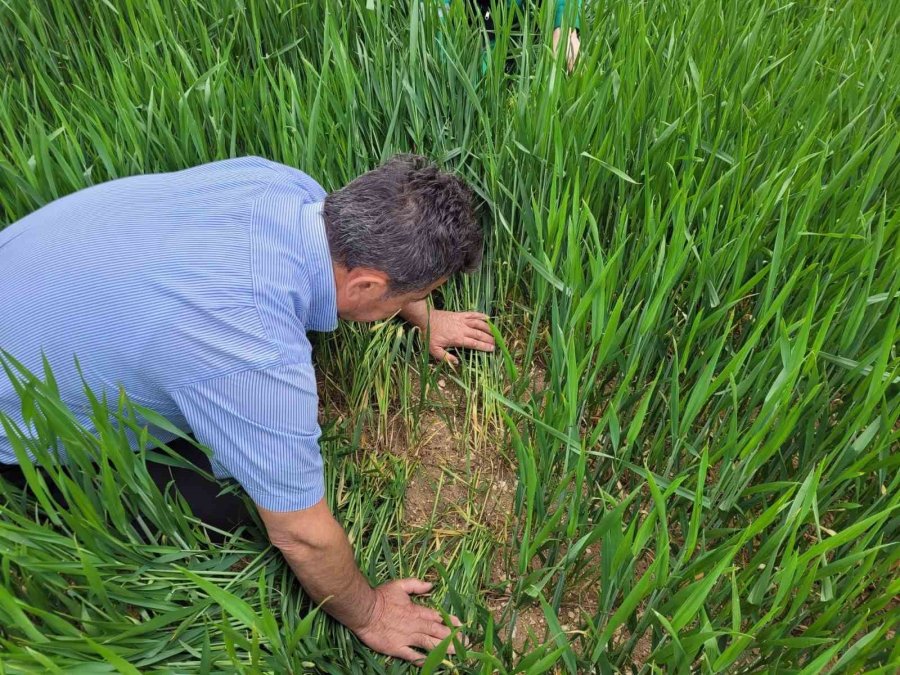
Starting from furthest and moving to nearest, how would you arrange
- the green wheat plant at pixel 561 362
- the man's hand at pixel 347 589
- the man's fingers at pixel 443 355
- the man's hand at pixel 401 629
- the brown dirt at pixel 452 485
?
the man's fingers at pixel 443 355 → the brown dirt at pixel 452 485 → the man's hand at pixel 401 629 → the man's hand at pixel 347 589 → the green wheat plant at pixel 561 362

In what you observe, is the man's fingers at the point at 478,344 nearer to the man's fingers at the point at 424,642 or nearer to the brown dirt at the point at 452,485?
the brown dirt at the point at 452,485

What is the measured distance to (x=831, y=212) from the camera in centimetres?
126

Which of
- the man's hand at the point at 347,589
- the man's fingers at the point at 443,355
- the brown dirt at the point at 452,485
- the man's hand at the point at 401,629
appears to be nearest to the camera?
the man's hand at the point at 347,589

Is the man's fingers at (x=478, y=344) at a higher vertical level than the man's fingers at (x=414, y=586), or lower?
higher

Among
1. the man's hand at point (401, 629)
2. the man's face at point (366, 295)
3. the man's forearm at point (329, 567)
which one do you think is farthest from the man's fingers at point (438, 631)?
the man's face at point (366, 295)

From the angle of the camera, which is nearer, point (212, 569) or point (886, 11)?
point (212, 569)

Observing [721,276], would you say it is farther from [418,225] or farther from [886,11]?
[886,11]

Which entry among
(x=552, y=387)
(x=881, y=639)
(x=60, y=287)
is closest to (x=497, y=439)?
(x=552, y=387)

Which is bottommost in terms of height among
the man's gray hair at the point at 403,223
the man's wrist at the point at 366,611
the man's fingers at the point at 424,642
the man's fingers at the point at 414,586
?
the man's fingers at the point at 424,642

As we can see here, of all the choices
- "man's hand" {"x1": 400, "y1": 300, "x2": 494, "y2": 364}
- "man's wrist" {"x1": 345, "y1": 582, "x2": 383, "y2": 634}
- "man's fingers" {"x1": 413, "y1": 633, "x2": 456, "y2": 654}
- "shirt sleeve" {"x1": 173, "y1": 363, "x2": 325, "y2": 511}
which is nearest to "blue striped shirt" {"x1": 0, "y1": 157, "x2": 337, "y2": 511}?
"shirt sleeve" {"x1": 173, "y1": 363, "x2": 325, "y2": 511}

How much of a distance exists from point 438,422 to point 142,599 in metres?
0.73

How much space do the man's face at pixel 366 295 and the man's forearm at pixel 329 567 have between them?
36 centimetres

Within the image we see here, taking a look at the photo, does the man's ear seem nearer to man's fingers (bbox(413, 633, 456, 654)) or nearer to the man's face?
the man's face

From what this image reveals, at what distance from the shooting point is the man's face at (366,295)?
107 cm
